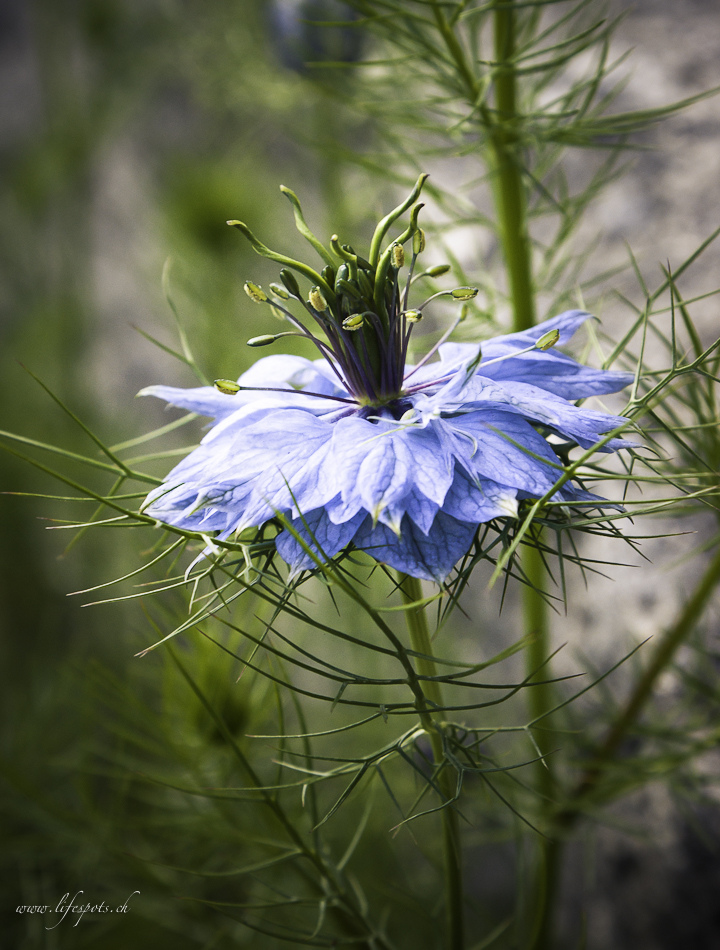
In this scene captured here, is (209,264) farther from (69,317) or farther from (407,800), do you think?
(407,800)

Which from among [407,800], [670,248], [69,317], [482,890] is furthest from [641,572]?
[69,317]

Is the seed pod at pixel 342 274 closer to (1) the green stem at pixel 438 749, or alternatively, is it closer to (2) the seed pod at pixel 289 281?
(2) the seed pod at pixel 289 281

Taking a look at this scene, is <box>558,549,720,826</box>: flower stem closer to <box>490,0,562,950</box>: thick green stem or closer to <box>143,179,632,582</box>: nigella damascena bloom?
<box>490,0,562,950</box>: thick green stem

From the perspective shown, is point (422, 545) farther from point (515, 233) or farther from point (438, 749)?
point (515, 233)

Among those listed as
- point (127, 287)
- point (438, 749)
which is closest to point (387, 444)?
point (438, 749)

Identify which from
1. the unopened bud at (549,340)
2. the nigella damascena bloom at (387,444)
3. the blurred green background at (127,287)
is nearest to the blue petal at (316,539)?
the nigella damascena bloom at (387,444)

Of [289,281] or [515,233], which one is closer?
[289,281]
